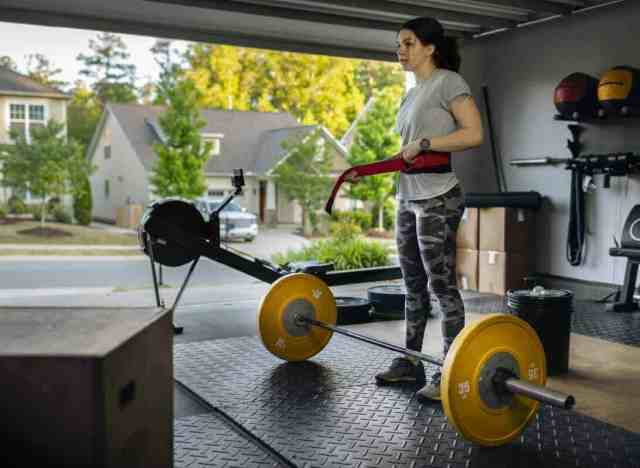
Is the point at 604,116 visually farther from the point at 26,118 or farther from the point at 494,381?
the point at 26,118

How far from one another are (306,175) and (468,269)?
2.80m

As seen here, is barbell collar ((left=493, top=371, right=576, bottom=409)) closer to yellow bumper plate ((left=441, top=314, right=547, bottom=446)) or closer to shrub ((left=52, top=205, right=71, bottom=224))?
yellow bumper plate ((left=441, top=314, right=547, bottom=446))

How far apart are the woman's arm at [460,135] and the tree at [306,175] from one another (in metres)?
5.24

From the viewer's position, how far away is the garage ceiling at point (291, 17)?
15.3 feet

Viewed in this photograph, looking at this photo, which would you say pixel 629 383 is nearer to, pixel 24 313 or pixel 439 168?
pixel 439 168

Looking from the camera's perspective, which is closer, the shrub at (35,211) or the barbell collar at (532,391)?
the barbell collar at (532,391)

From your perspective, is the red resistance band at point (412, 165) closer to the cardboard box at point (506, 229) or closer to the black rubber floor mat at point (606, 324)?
the black rubber floor mat at point (606, 324)

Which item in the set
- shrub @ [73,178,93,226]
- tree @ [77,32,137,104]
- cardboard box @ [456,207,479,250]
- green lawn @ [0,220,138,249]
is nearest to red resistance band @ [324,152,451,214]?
cardboard box @ [456,207,479,250]

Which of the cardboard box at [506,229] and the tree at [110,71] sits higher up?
the tree at [110,71]

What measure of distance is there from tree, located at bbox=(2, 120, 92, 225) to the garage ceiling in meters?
2.14

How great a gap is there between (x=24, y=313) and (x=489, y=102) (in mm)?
5381

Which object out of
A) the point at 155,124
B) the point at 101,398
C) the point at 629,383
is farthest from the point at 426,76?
the point at 155,124

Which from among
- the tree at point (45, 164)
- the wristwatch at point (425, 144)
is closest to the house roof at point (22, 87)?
the tree at point (45, 164)

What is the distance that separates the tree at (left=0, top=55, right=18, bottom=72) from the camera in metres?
6.13
